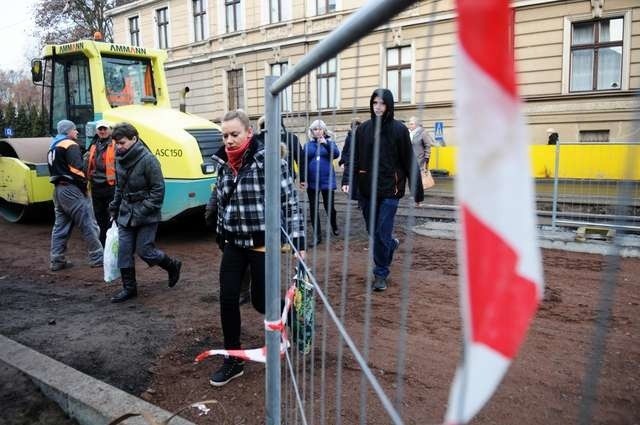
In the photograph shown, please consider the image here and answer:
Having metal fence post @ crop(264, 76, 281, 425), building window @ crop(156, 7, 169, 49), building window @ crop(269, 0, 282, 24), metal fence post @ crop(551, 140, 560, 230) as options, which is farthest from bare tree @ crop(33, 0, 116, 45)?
metal fence post @ crop(264, 76, 281, 425)

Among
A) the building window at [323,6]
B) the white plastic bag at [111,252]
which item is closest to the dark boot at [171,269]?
the white plastic bag at [111,252]

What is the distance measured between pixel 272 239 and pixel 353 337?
2.93 feet

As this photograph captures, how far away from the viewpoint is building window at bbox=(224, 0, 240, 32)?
24312 millimetres

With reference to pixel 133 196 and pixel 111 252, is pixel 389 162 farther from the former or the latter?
pixel 111 252

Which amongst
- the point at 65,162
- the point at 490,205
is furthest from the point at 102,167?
the point at 490,205

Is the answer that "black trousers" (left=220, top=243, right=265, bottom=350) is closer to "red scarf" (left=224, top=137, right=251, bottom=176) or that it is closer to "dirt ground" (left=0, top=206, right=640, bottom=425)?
"dirt ground" (left=0, top=206, right=640, bottom=425)

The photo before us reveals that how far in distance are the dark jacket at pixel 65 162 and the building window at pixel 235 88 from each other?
18427 mm

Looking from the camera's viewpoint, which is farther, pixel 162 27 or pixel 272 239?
pixel 162 27

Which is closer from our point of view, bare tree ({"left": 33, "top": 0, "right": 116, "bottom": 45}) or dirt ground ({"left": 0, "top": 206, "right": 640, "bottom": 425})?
dirt ground ({"left": 0, "top": 206, "right": 640, "bottom": 425})

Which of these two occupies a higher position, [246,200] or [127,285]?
[246,200]

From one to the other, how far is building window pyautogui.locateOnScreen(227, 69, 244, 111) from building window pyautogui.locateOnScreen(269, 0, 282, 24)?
2.82 meters

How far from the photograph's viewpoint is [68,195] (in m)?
6.29

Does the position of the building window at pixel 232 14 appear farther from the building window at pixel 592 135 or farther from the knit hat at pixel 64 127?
the knit hat at pixel 64 127

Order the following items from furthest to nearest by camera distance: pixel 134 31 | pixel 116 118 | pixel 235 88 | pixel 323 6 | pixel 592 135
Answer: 1. pixel 134 31
2. pixel 235 88
3. pixel 323 6
4. pixel 592 135
5. pixel 116 118
